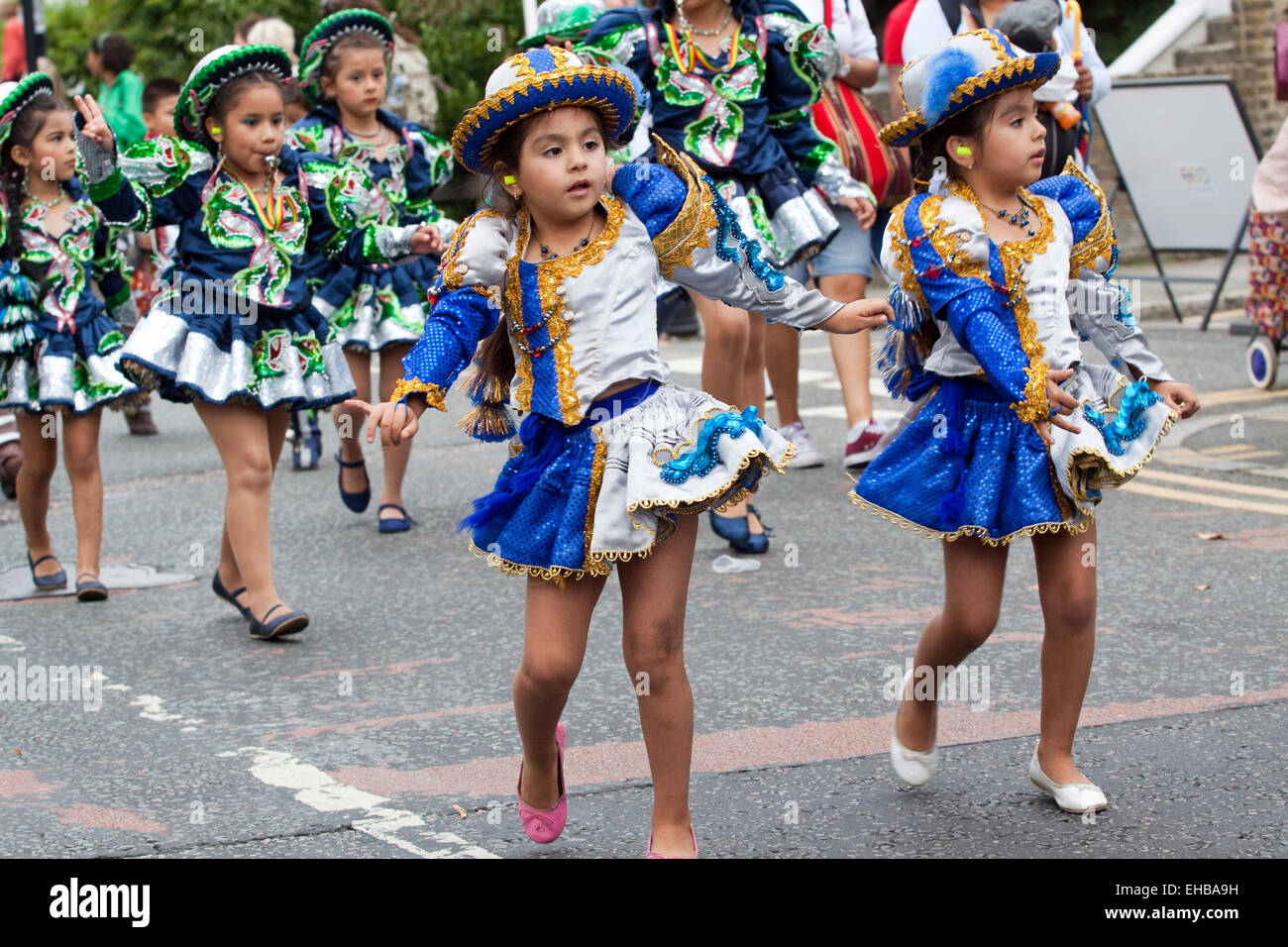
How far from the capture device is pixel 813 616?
235 inches

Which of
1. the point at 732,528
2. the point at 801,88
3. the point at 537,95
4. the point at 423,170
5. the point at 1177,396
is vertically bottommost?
the point at 732,528

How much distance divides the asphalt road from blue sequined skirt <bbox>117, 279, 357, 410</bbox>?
2.72 feet

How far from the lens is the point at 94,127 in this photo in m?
5.95

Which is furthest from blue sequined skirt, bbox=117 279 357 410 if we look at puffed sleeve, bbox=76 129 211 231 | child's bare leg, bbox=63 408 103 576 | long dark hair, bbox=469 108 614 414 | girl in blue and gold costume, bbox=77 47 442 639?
long dark hair, bbox=469 108 614 414

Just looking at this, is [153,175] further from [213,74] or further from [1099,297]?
[1099,297]

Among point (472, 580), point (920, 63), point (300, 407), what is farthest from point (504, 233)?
point (472, 580)

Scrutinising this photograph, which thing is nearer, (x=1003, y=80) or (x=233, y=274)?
(x=1003, y=80)

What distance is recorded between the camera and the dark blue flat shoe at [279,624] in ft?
19.4

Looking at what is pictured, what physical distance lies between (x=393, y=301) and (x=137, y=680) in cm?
283

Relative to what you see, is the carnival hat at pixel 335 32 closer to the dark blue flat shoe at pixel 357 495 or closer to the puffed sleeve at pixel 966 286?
the dark blue flat shoe at pixel 357 495

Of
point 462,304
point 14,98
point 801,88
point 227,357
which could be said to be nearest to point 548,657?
point 462,304

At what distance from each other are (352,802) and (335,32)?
13.9 feet

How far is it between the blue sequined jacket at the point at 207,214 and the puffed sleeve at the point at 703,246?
2.09 metres

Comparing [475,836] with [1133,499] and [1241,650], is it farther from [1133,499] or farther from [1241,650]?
[1133,499]
